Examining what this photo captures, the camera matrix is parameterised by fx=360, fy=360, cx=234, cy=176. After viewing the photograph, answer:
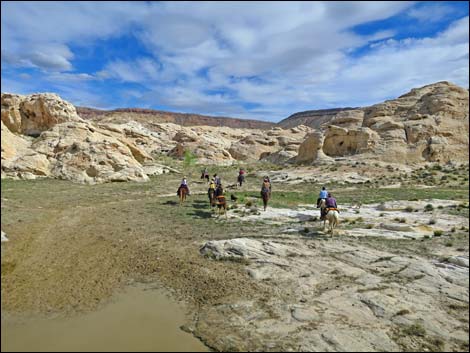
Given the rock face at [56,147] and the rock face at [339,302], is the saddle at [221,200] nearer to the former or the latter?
the rock face at [339,302]

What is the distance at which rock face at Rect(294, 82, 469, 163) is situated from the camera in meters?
43.0

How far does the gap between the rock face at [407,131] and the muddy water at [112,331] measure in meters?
39.4

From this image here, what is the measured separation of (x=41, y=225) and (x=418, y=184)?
2952cm

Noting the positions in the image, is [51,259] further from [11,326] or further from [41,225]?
[41,225]

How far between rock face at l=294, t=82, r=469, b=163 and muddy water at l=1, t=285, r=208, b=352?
39376 millimetres

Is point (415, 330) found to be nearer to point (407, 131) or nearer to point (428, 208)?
point (428, 208)

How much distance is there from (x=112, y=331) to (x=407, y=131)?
46.3 m

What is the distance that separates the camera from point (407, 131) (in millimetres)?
45406

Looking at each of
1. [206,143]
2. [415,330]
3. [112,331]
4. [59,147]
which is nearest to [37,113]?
[59,147]

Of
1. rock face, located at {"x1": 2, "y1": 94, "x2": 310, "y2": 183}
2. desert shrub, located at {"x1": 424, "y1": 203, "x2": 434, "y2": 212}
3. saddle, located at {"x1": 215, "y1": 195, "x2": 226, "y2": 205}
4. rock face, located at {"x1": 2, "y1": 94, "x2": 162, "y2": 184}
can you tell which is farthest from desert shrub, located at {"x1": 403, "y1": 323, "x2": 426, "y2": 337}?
rock face, located at {"x1": 2, "y1": 94, "x2": 162, "y2": 184}

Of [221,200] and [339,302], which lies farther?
[221,200]

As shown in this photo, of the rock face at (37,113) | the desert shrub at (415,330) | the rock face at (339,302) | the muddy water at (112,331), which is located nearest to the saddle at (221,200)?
the rock face at (339,302)

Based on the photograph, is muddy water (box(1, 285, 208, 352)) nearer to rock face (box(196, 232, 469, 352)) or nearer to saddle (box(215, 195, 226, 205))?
rock face (box(196, 232, 469, 352))

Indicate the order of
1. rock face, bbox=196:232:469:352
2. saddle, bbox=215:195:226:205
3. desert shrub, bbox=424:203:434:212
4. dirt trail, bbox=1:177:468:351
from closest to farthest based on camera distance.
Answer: rock face, bbox=196:232:469:352
dirt trail, bbox=1:177:468:351
saddle, bbox=215:195:226:205
desert shrub, bbox=424:203:434:212
